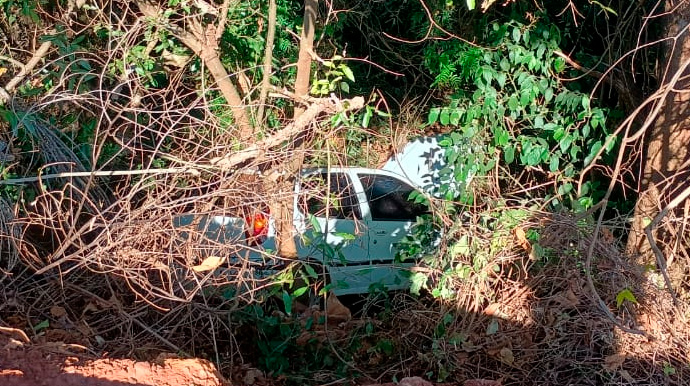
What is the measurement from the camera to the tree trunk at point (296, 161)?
574 cm

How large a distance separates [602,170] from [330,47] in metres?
3.48

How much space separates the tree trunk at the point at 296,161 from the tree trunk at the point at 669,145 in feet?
9.04

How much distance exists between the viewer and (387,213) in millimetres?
7836

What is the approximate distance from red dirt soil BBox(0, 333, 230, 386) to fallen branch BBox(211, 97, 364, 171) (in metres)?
1.57

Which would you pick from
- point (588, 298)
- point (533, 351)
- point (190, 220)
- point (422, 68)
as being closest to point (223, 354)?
point (190, 220)

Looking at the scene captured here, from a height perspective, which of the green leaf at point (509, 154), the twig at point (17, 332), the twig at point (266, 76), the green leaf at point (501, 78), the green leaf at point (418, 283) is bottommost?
the green leaf at point (418, 283)

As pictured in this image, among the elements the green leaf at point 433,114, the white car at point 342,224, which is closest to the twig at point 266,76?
the white car at point 342,224

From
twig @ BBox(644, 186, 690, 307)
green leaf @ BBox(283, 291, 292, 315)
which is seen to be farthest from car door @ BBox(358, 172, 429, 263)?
twig @ BBox(644, 186, 690, 307)

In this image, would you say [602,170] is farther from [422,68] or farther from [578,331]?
[422,68]

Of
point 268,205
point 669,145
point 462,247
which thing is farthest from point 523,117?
point 268,205

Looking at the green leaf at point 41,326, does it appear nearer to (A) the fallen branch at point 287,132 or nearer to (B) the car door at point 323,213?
(A) the fallen branch at point 287,132

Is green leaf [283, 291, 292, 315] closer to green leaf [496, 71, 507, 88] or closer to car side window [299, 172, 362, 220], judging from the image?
car side window [299, 172, 362, 220]

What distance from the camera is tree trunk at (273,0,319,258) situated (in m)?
5.74

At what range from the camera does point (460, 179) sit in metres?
6.95
